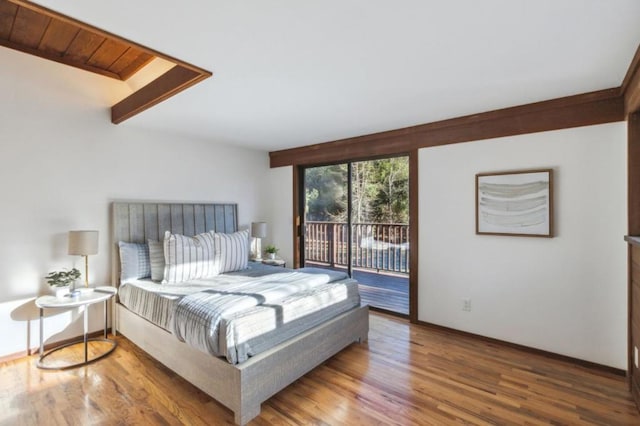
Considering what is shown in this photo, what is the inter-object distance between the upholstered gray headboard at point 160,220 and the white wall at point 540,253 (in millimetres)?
2631

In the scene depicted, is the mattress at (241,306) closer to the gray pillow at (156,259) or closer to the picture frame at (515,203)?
the gray pillow at (156,259)

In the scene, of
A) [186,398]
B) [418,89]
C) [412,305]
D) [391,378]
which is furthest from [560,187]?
[186,398]

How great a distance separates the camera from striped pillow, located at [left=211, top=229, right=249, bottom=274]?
3.49 metres

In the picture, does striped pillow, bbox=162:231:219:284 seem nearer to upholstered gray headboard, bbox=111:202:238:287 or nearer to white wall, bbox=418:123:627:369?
upholstered gray headboard, bbox=111:202:238:287

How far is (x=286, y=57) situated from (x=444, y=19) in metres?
0.92

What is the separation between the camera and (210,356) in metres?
2.06

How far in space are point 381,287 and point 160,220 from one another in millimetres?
3138

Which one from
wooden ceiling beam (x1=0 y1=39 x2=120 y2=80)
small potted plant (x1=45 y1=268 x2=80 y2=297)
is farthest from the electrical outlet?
wooden ceiling beam (x1=0 y1=39 x2=120 y2=80)

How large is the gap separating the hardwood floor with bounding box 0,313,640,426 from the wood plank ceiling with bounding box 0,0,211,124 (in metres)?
2.28

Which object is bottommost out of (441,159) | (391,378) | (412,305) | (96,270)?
(391,378)

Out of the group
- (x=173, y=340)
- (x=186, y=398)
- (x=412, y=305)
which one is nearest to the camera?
(x=186, y=398)

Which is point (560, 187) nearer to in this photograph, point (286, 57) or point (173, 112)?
point (286, 57)

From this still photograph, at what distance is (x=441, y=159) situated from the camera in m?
3.40

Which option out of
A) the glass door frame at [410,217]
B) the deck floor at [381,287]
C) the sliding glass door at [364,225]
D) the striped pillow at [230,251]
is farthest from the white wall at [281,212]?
the striped pillow at [230,251]
